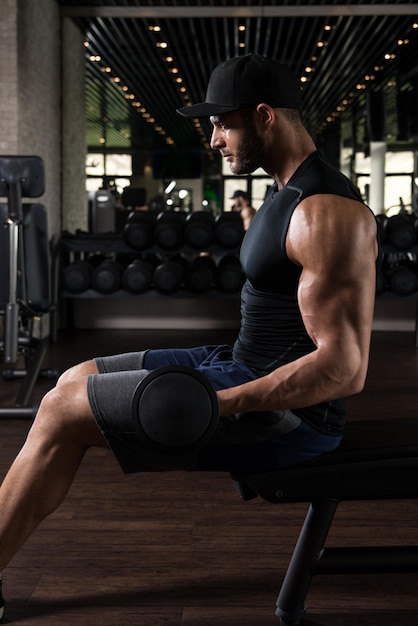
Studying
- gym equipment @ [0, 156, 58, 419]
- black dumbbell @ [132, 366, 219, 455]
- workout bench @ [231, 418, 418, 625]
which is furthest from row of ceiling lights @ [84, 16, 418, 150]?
black dumbbell @ [132, 366, 219, 455]

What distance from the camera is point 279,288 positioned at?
1460 millimetres

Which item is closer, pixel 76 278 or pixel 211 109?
pixel 211 109

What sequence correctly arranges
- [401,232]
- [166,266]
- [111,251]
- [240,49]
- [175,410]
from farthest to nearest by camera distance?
[240,49], [111,251], [166,266], [401,232], [175,410]

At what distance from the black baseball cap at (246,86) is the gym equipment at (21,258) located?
2.13 m

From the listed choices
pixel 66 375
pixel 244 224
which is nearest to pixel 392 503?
pixel 66 375

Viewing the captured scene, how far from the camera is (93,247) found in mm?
6129

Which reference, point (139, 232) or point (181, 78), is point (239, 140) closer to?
point (139, 232)

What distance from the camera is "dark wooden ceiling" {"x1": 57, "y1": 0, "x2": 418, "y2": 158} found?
689 centimetres

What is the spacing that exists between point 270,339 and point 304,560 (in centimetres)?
46

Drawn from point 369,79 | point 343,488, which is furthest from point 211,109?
point 369,79

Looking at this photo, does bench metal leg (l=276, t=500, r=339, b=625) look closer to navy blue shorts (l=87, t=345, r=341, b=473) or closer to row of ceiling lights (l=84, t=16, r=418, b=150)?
navy blue shorts (l=87, t=345, r=341, b=473)

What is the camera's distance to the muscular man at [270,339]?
132 centimetres

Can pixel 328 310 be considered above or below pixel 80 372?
above

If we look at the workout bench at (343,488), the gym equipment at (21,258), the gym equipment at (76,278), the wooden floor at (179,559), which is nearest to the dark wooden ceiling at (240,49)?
the gym equipment at (76,278)
